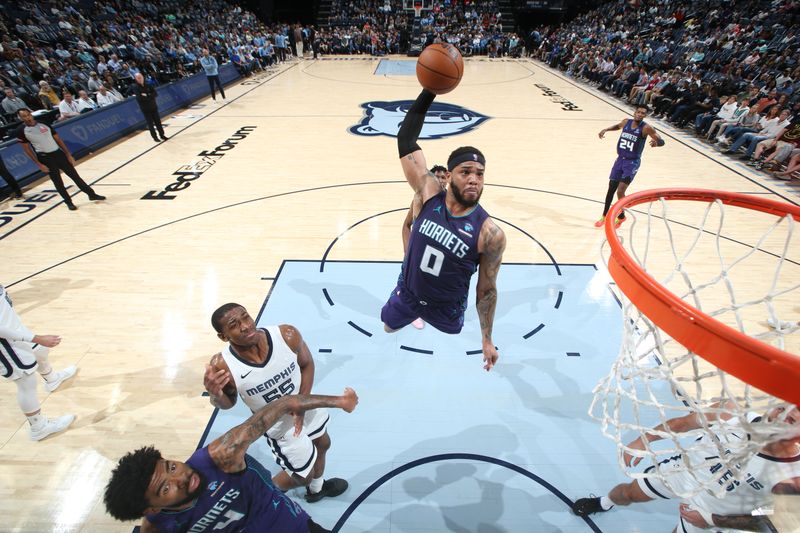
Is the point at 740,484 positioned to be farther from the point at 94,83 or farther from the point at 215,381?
the point at 94,83

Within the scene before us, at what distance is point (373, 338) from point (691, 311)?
3.26m

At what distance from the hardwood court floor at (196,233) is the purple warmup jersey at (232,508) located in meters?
1.54

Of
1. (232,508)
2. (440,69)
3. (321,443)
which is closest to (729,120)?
(440,69)

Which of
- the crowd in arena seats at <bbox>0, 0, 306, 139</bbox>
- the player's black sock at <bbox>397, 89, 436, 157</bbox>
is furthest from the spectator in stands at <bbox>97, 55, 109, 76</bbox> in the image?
the player's black sock at <bbox>397, 89, 436, 157</bbox>

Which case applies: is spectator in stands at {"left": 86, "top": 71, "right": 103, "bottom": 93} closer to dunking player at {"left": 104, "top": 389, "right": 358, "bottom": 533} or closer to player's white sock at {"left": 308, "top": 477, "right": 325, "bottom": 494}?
player's white sock at {"left": 308, "top": 477, "right": 325, "bottom": 494}

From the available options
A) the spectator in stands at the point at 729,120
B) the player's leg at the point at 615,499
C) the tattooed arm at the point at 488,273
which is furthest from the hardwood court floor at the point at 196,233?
the player's leg at the point at 615,499

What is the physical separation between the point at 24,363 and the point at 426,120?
10687 mm

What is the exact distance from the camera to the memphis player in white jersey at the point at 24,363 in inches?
123

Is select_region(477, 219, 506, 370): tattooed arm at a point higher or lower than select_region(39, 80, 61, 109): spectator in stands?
higher

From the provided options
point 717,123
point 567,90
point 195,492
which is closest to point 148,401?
point 195,492

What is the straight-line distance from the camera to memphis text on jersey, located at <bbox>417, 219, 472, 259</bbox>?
114 inches

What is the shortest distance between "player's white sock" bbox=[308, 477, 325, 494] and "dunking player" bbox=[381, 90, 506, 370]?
4.61ft

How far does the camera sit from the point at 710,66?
1473cm

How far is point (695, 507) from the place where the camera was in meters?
2.33
